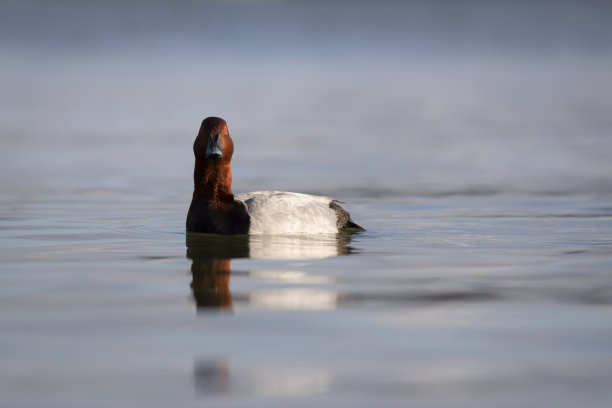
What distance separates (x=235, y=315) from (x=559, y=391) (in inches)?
88.1

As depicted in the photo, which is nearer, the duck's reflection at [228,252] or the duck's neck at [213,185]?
the duck's reflection at [228,252]

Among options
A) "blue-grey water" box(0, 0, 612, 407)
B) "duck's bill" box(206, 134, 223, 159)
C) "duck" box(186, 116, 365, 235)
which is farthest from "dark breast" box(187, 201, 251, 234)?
"duck's bill" box(206, 134, 223, 159)

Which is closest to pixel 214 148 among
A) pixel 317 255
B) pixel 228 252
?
pixel 228 252

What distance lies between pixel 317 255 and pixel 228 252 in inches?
30.4

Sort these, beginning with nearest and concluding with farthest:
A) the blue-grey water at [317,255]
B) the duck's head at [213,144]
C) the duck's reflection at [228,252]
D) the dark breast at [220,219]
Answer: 1. the blue-grey water at [317,255]
2. the duck's reflection at [228,252]
3. the dark breast at [220,219]
4. the duck's head at [213,144]

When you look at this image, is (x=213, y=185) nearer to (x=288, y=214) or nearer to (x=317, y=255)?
(x=288, y=214)

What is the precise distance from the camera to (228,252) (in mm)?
9633

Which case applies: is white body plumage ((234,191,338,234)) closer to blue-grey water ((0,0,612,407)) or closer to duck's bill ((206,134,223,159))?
blue-grey water ((0,0,612,407))

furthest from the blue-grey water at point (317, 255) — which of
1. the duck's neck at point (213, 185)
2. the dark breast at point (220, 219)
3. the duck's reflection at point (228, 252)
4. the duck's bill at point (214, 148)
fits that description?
the duck's bill at point (214, 148)

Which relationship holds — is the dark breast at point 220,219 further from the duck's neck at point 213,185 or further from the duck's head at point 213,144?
the duck's head at point 213,144

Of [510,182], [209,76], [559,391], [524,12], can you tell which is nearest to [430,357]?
[559,391]

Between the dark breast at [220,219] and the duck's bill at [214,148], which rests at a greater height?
the duck's bill at [214,148]

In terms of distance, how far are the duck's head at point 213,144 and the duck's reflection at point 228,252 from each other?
2.55ft

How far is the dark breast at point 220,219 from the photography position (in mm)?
10539
